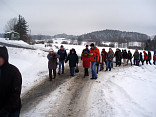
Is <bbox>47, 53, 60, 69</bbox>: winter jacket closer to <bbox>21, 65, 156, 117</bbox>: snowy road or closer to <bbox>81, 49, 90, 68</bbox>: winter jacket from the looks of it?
<bbox>21, 65, 156, 117</bbox>: snowy road

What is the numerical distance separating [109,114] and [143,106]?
4.01ft

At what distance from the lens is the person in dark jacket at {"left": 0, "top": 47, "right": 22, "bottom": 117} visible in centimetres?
226

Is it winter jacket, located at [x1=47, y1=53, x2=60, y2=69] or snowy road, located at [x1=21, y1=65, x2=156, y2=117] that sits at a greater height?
winter jacket, located at [x1=47, y1=53, x2=60, y2=69]

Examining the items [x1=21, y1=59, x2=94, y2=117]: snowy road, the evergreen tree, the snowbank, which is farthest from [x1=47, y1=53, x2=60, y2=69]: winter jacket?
the evergreen tree

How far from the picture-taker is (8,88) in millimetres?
2342

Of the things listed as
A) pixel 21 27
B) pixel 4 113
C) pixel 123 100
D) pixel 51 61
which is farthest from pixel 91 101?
pixel 21 27

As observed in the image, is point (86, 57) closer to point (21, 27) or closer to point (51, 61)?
point (51, 61)

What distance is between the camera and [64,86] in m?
6.33

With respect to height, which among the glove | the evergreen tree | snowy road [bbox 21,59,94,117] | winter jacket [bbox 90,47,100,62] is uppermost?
the evergreen tree

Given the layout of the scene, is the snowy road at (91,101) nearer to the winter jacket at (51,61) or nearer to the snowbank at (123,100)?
the snowbank at (123,100)

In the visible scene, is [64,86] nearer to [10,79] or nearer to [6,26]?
[10,79]

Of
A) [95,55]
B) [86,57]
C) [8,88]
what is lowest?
[8,88]

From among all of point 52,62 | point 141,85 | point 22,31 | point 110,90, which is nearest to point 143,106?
point 110,90

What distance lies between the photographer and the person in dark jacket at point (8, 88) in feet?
7.42
